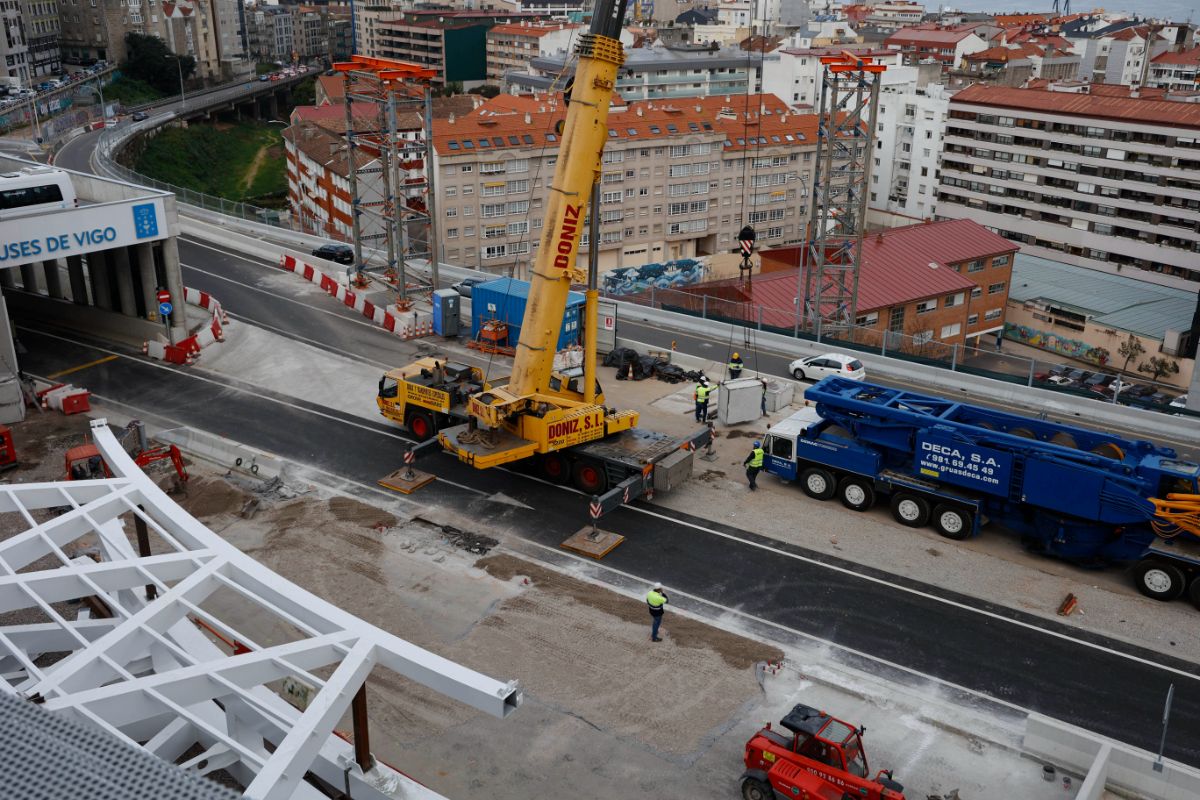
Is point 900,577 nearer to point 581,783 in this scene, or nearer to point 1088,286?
point 581,783

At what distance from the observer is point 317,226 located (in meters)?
88.3

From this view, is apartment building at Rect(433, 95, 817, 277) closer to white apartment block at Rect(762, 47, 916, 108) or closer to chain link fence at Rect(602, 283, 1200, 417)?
white apartment block at Rect(762, 47, 916, 108)

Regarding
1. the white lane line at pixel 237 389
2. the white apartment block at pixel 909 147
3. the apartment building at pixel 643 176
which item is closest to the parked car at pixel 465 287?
the white lane line at pixel 237 389

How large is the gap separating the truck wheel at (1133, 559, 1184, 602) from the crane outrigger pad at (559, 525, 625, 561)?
38.5ft

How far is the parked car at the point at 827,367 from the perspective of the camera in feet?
124

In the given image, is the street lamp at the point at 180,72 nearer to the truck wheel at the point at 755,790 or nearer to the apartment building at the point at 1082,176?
the apartment building at the point at 1082,176

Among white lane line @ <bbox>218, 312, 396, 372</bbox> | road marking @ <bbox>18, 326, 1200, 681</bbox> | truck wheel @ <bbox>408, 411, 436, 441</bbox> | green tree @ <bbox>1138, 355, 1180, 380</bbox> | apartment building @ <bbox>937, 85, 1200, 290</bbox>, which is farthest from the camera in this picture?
apartment building @ <bbox>937, 85, 1200, 290</bbox>

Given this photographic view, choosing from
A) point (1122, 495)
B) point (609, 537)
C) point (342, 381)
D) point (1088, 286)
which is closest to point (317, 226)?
point (342, 381)

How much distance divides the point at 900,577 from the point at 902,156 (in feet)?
319

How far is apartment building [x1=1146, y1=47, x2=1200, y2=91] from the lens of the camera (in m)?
136

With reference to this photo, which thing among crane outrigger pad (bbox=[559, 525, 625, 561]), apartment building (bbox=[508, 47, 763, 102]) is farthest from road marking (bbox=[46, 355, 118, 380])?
apartment building (bbox=[508, 47, 763, 102])

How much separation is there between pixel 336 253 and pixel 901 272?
1216 inches

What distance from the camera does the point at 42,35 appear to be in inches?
5719

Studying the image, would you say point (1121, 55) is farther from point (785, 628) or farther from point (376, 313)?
point (785, 628)
